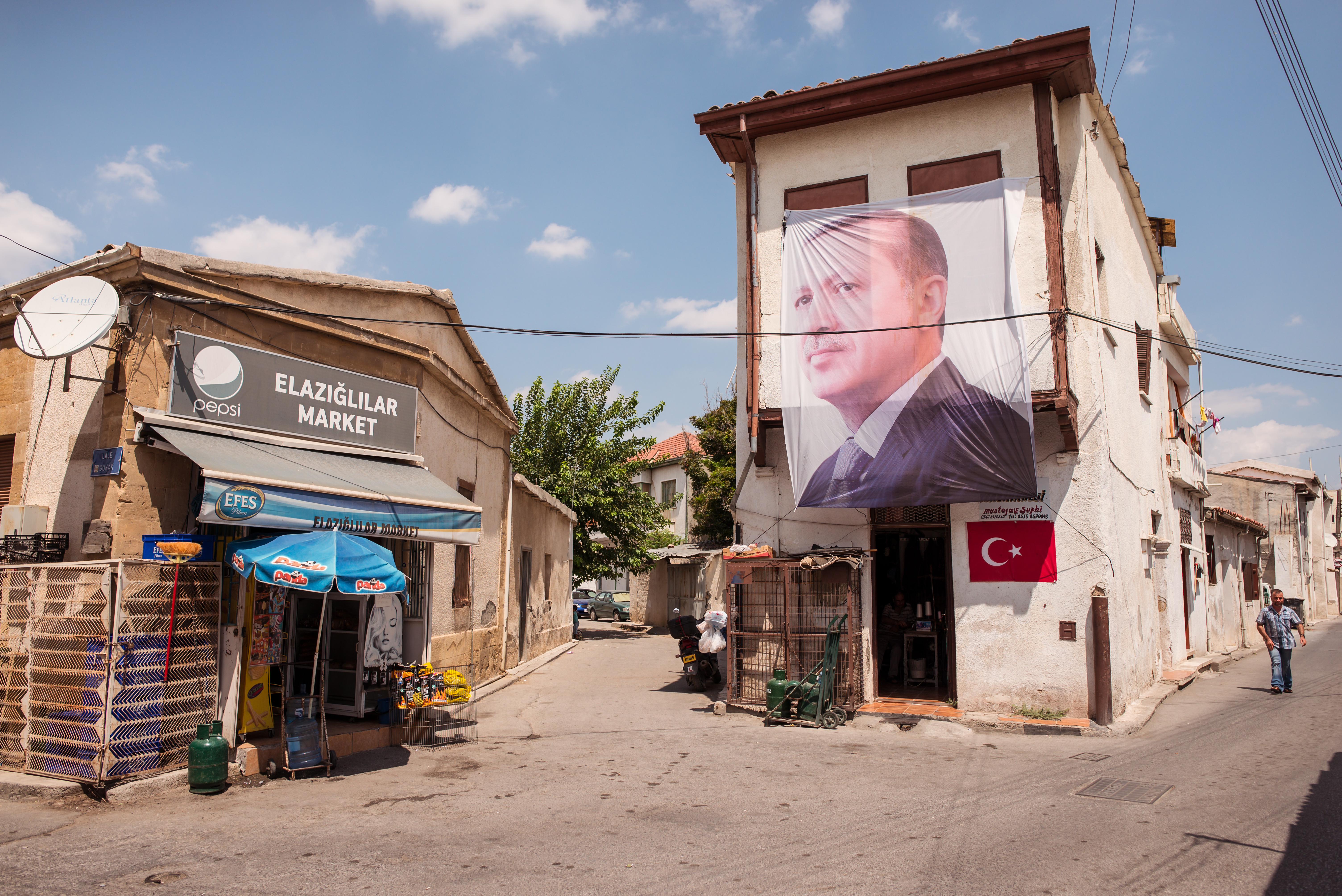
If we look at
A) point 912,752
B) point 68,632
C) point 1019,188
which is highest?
point 1019,188

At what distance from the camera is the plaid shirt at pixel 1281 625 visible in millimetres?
13227

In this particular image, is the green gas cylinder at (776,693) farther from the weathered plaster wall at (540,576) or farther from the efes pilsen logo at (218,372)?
the efes pilsen logo at (218,372)

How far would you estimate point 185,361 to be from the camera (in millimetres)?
8359

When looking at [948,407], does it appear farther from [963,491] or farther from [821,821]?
[821,821]

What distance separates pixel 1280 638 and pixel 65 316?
16.9 meters

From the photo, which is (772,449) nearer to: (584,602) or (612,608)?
(612,608)

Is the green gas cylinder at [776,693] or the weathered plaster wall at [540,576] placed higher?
the weathered plaster wall at [540,576]

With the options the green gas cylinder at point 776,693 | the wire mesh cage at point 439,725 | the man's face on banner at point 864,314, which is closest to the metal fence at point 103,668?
the wire mesh cage at point 439,725

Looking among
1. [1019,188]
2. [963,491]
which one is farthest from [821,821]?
[1019,188]

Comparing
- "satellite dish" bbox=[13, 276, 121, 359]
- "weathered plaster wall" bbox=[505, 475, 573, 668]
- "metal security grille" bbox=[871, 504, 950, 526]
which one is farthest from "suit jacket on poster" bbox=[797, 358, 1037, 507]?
"satellite dish" bbox=[13, 276, 121, 359]

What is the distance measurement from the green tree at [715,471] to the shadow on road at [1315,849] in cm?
2121

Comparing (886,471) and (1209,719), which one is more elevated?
(886,471)

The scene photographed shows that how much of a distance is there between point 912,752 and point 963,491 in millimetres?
3343

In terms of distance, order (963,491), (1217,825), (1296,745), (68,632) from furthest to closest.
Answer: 1. (963,491)
2. (1296,745)
3. (68,632)
4. (1217,825)
